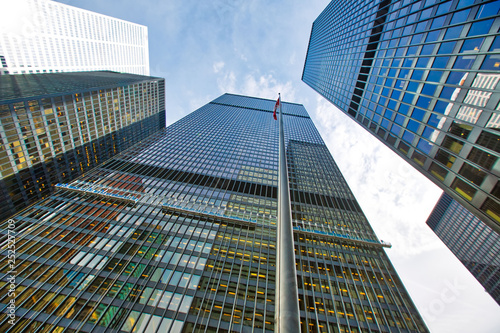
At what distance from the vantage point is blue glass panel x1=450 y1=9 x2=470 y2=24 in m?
17.4

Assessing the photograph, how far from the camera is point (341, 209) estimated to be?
5847cm

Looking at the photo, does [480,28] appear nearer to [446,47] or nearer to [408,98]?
[446,47]

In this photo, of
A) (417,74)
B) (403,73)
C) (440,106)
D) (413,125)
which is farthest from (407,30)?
(440,106)

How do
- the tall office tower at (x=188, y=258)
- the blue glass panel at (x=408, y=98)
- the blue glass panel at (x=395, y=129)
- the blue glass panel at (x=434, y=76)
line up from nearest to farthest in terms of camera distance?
the blue glass panel at (x=434, y=76)
the blue glass panel at (x=408, y=98)
the blue glass panel at (x=395, y=129)
the tall office tower at (x=188, y=258)

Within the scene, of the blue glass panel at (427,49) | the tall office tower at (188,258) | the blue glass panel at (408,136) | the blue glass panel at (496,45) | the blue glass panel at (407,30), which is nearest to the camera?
the blue glass panel at (496,45)

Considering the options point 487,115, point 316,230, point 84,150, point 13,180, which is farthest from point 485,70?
point 84,150

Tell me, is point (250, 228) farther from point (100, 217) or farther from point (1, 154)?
point (1, 154)

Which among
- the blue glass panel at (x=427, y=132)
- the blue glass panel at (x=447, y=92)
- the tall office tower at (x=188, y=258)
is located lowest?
the tall office tower at (x=188, y=258)

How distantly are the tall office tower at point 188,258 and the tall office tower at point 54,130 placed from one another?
1843 cm

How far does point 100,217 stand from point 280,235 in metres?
48.0

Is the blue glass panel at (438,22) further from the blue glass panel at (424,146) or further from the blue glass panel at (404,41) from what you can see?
the blue glass panel at (424,146)

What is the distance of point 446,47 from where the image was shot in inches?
763

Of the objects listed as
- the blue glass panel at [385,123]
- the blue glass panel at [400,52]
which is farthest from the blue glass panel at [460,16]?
the blue glass panel at [385,123]

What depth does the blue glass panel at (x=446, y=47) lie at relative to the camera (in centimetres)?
1881
